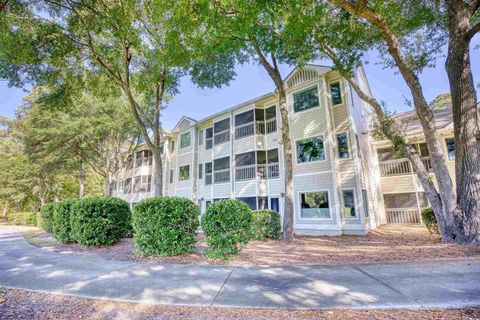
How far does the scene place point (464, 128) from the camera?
22.6 ft

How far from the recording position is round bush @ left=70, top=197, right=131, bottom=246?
8.32m

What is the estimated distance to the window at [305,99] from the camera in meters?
14.8

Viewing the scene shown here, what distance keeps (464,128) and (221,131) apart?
15.7 m

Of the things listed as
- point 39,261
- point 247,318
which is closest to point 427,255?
point 247,318

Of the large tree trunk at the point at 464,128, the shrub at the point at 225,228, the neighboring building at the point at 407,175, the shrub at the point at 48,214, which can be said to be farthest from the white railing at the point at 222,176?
the large tree trunk at the point at 464,128

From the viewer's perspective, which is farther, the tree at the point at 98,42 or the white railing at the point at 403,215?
the white railing at the point at 403,215

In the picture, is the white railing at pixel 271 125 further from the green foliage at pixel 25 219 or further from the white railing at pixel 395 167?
the green foliage at pixel 25 219

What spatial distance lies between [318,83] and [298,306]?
45.1 ft

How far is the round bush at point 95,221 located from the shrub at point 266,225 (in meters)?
5.76

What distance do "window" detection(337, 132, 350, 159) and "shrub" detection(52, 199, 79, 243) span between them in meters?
13.6

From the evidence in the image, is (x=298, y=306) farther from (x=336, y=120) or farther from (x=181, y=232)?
(x=336, y=120)

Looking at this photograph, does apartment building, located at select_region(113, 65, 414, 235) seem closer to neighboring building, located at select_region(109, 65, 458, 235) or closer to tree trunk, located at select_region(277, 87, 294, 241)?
neighboring building, located at select_region(109, 65, 458, 235)

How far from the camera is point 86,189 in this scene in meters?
37.4

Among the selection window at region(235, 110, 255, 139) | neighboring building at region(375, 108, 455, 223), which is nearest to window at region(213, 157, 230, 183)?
window at region(235, 110, 255, 139)
